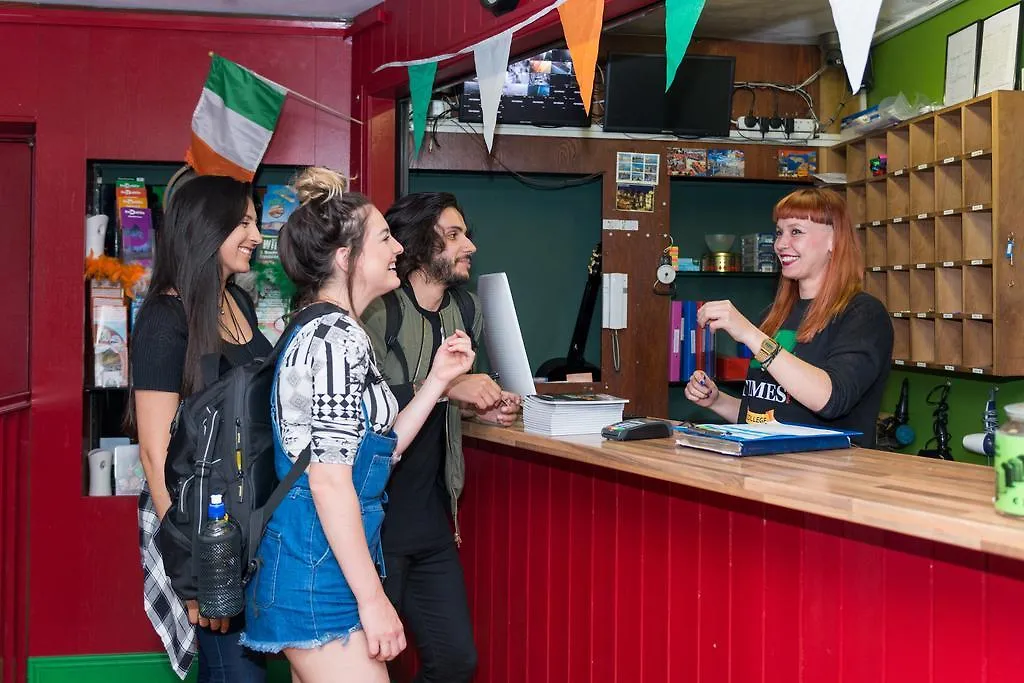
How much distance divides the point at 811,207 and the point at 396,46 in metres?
1.78

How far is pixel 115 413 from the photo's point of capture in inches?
164

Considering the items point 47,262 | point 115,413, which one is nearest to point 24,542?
point 115,413

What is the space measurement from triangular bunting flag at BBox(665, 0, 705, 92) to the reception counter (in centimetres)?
93

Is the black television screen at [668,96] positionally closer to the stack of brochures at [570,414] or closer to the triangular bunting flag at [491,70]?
the triangular bunting flag at [491,70]

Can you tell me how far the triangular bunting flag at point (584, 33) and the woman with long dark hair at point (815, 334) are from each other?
0.67 meters

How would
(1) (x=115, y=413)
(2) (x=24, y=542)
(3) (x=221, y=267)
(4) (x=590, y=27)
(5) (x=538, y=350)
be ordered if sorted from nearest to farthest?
1. (3) (x=221, y=267)
2. (4) (x=590, y=27)
3. (2) (x=24, y=542)
4. (1) (x=115, y=413)
5. (5) (x=538, y=350)

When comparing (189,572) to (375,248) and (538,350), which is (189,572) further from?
(538,350)

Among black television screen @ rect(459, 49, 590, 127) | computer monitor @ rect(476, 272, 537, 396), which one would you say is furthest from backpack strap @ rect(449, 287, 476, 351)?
black television screen @ rect(459, 49, 590, 127)

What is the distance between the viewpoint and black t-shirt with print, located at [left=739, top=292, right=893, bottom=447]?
2.46m

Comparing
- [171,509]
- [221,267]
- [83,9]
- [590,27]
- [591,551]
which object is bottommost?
[591,551]

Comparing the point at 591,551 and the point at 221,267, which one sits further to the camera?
the point at 591,551

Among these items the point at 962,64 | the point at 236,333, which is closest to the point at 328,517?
the point at 236,333

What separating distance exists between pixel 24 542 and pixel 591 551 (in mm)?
2356

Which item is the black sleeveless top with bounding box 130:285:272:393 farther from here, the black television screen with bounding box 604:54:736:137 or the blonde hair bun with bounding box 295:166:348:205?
the black television screen with bounding box 604:54:736:137
